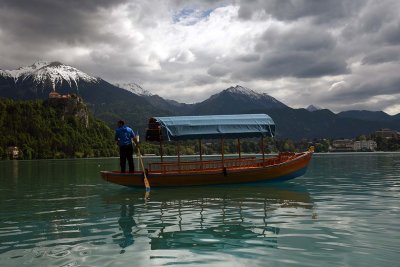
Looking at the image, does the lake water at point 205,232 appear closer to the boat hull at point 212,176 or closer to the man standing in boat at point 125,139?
the man standing in boat at point 125,139

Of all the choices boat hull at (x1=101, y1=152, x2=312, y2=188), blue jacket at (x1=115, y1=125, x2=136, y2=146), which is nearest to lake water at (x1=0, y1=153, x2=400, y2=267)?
blue jacket at (x1=115, y1=125, x2=136, y2=146)

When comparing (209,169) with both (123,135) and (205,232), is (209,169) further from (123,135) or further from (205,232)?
(205,232)

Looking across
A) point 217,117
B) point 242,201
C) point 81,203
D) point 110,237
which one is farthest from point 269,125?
point 110,237

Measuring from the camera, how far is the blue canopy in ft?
90.4

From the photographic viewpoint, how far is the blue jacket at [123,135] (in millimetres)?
24922

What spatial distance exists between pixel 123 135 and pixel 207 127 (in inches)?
249

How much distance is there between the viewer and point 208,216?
14961mm

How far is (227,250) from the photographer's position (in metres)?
9.74

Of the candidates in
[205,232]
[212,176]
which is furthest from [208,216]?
[212,176]

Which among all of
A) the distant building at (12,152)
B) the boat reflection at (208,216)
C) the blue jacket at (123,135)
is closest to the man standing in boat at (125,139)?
the blue jacket at (123,135)

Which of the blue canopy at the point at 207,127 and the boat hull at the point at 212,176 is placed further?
the blue canopy at the point at 207,127

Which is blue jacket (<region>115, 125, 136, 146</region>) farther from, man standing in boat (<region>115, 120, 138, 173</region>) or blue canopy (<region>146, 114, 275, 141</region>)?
blue canopy (<region>146, 114, 275, 141</region>)

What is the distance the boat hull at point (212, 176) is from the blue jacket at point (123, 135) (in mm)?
2513

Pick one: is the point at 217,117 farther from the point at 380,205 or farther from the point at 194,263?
the point at 194,263
